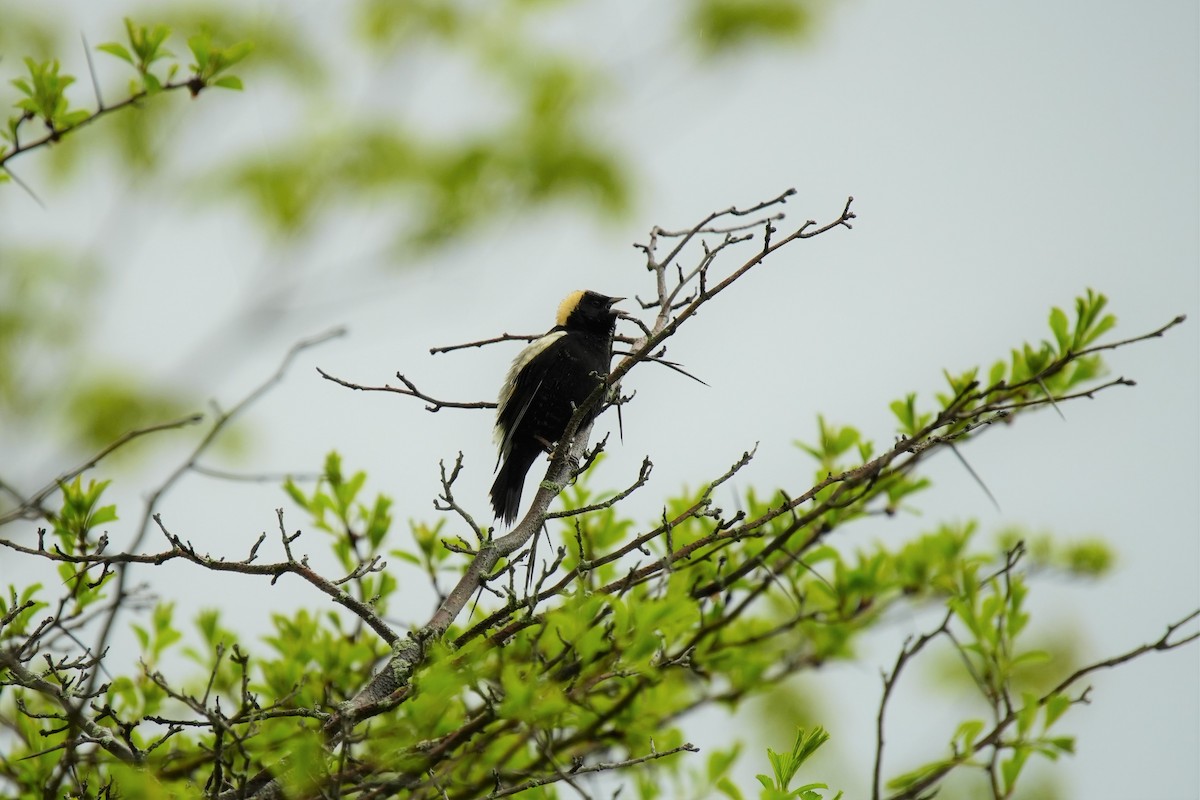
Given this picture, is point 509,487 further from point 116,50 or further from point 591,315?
point 116,50

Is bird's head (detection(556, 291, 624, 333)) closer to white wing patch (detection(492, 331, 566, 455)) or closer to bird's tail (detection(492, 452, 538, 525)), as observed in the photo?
white wing patch (detection(492, 331, 566, 455))

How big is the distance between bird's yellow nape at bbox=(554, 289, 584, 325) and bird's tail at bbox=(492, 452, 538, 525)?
741 mm

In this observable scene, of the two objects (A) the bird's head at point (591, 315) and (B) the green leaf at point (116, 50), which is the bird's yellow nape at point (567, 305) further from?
(B) the green leaf at point (116, 50)

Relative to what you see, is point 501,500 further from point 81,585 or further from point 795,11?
point 795,11

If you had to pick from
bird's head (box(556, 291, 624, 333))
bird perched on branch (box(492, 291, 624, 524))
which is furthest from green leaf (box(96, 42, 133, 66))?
bird's head (box(556, 291, 624, 333))

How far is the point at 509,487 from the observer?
394cm

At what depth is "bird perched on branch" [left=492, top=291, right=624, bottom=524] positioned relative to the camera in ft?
12.9

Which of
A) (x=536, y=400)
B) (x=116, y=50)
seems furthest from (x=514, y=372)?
(x=116, y=50)

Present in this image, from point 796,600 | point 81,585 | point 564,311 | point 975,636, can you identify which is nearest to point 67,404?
point 564,311

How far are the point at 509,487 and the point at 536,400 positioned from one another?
1.14 feet

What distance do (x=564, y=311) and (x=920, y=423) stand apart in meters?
1.90

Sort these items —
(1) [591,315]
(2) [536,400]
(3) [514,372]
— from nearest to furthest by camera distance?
(2) [536,400] → (3) [514,372] → (1) [591,315]

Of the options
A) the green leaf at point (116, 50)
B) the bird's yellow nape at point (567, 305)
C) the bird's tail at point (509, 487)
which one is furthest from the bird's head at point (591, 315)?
the green leaf at point (116, 50)

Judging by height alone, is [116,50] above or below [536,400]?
above
